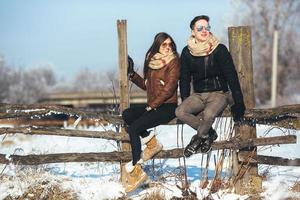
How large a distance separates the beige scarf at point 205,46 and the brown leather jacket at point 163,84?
0.31m

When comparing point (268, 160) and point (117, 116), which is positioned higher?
point (117, 116)

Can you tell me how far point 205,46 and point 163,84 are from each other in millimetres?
709

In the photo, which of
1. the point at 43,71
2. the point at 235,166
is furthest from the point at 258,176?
the point at 43,71

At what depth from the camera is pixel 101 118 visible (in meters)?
7.39

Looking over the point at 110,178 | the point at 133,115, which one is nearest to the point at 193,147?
the point at 133,115

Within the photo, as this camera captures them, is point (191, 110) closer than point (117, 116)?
Yes

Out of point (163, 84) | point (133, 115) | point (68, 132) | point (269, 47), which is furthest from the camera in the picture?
point (269, 47)

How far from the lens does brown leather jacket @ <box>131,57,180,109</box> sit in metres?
6.85

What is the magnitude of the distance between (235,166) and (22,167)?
302 centimetres

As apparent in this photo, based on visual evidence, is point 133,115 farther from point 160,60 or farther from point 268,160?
point 268,160

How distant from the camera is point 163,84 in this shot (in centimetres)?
693

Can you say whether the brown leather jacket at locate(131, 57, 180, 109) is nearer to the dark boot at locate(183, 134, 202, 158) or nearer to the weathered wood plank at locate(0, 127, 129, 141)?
the dark boot at locate(183, 134, 202, 158)

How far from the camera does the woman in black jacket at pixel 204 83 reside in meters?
6.71

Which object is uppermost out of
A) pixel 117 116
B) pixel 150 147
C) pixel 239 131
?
pixel 117 116
